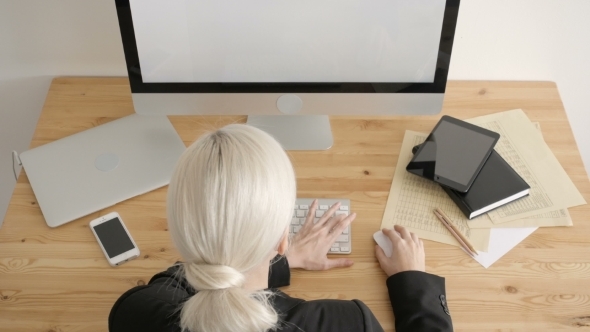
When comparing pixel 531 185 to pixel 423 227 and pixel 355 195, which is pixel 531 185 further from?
pixel 355 195

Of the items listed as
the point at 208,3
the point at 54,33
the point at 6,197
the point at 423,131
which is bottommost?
the point at 6,197

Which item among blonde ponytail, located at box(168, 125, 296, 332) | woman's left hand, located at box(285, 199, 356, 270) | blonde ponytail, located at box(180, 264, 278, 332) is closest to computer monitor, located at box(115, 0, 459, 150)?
woman's left hand, located at box(285, 199, 356, 270)

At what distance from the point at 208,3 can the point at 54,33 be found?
0.55 meters

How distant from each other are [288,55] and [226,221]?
47 cm

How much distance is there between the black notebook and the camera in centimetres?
111

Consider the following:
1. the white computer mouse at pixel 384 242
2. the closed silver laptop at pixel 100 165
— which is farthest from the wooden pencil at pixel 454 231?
the closed silver laptop at pixel 100 165

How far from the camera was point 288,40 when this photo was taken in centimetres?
108

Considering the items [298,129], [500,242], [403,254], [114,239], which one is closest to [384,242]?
[403,254]

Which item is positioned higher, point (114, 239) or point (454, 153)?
point (454, 153)

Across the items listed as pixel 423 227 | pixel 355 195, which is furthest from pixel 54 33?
pixel 423 227

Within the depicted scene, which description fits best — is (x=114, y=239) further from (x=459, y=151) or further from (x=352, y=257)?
Answer: (x=459, y=151)

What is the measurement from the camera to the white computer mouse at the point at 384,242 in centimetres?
108

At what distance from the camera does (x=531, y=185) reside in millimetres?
1177

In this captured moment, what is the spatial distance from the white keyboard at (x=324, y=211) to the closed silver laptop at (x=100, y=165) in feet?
0.94
